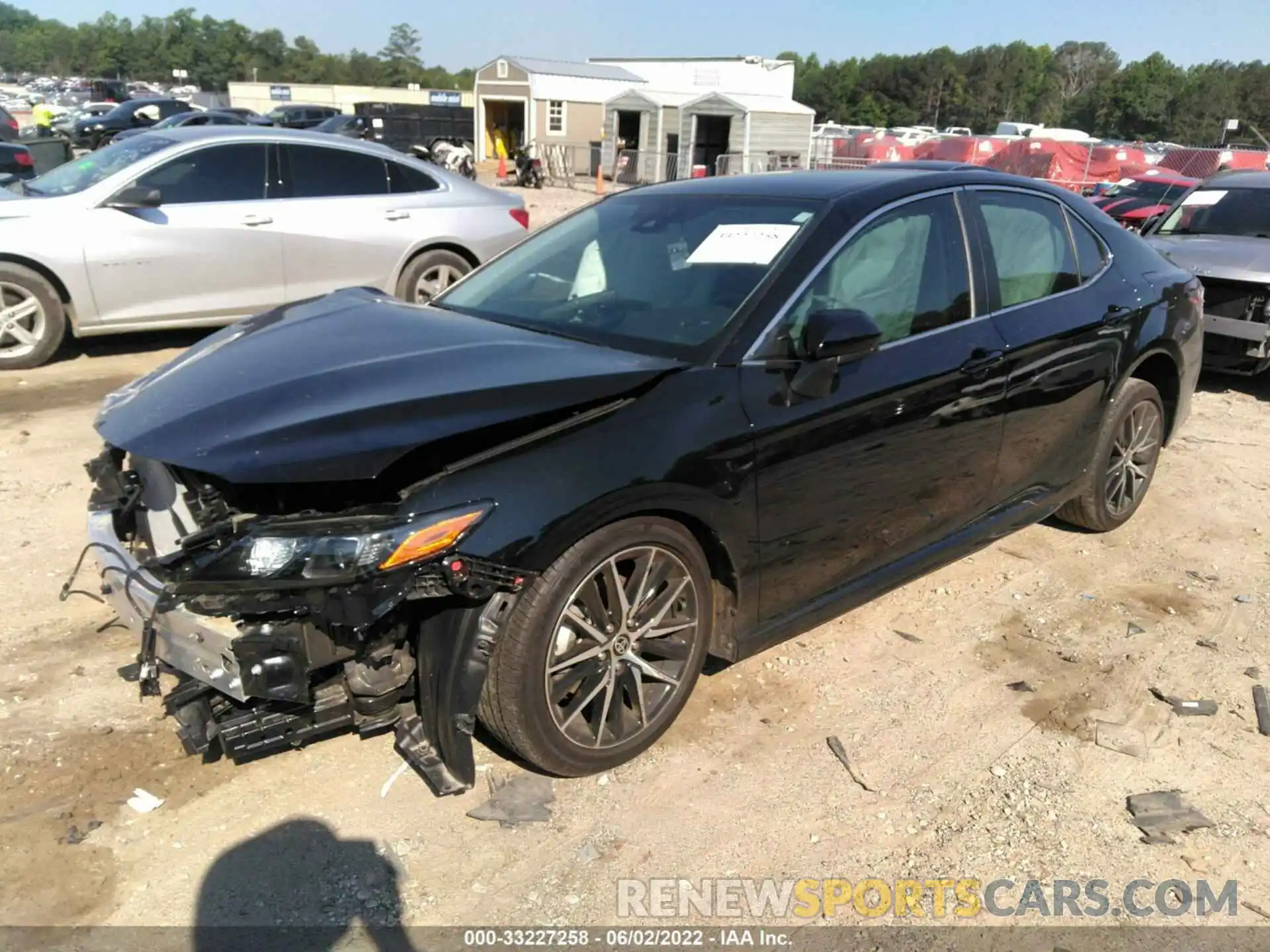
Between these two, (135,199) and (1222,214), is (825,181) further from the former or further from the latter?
(1222,214)

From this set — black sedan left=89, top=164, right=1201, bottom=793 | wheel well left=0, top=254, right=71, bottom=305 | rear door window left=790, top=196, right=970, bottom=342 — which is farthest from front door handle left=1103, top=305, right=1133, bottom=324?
wheel well left=0, top=254, right=71, bottom=305

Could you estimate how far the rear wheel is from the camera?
8.24m

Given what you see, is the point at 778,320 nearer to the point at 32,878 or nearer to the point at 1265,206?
the point at 32,878

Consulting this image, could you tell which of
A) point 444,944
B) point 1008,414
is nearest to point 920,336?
point 1008,414

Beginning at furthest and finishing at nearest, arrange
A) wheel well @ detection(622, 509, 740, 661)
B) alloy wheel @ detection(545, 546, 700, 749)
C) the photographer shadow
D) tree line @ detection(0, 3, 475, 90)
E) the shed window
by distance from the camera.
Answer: tree line @ detection(0, 3, 475, 90), the shed window, wheel well @ detection(622, 509, 740, 661), alloy wheel @ detection(545, 546, 700, 749), the photographer shadow

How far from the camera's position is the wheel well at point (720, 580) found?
2.98m

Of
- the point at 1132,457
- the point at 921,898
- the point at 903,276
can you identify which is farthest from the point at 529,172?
the point at 921,898

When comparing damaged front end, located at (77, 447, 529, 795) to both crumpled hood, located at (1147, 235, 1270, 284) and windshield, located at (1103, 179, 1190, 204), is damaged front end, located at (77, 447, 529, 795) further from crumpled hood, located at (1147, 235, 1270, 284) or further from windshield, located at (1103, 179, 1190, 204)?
windshield, located at (1103, 179, 1190, 204)

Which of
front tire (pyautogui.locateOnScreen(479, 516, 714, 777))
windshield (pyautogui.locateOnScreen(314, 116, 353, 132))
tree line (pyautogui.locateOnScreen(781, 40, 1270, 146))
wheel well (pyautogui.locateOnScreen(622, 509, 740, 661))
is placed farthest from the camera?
tree line (pyautogui.locateOnScreen(781, 40, 1270, 146))

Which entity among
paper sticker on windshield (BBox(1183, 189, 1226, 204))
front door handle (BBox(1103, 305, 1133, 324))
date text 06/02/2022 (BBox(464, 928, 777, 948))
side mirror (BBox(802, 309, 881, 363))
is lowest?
date text 06/02/2022 (BBox(464, 928, 777, 948))

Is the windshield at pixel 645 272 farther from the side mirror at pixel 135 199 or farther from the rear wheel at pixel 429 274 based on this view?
the rear wheel at pixel 429 274

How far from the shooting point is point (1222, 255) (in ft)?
26.4

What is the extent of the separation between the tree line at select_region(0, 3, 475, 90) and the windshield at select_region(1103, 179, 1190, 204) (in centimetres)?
11344

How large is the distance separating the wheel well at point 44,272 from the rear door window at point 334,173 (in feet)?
6.01
